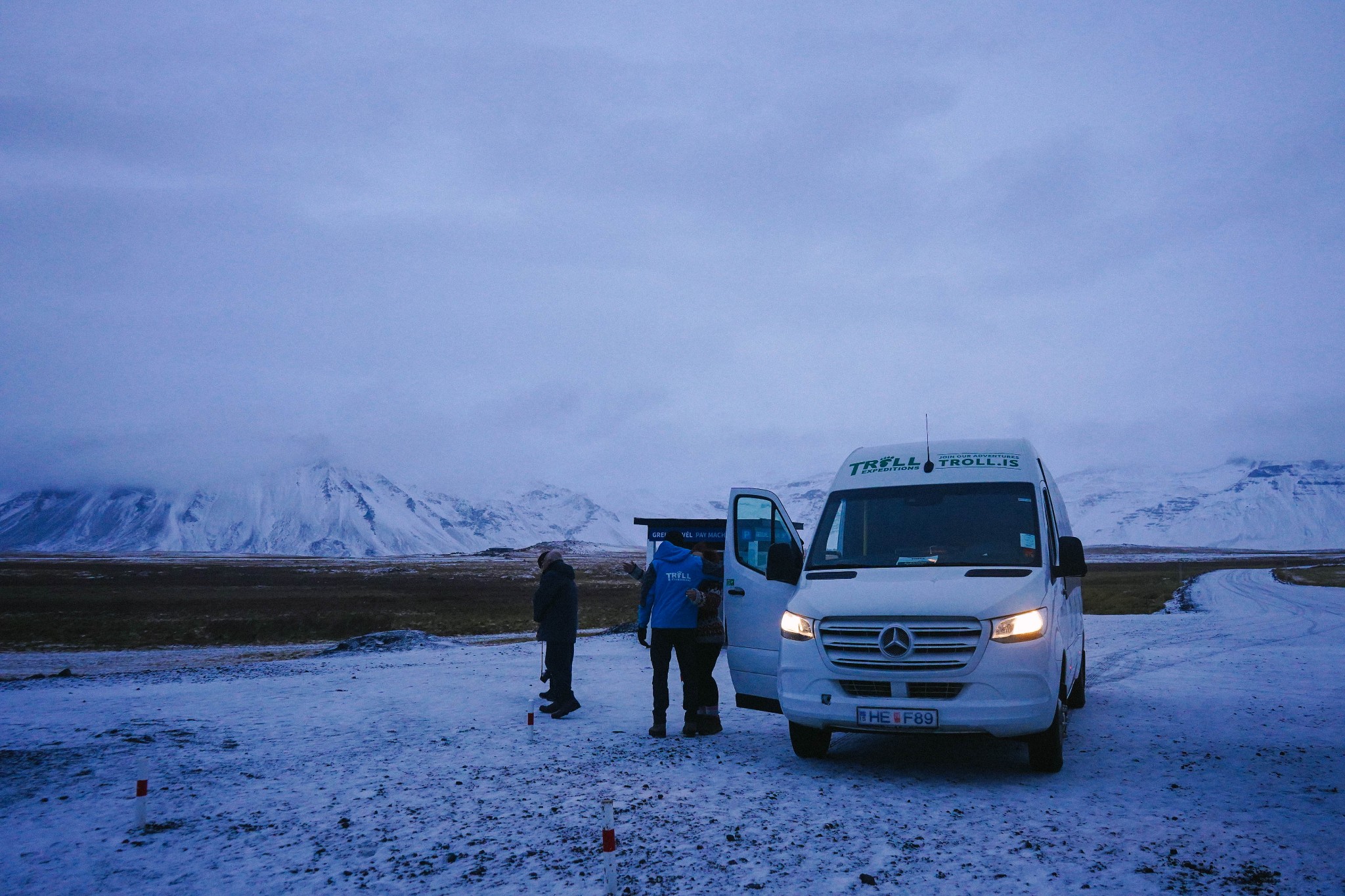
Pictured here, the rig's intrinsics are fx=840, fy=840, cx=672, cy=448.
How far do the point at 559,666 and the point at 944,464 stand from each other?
18.0ft

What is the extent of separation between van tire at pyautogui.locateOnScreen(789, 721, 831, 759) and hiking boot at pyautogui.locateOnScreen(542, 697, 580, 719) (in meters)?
3.70

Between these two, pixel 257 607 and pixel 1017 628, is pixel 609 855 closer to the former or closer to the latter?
pixel 1017 628

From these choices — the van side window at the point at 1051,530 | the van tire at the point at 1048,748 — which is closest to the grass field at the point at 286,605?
the van side window at the point at 1051,530

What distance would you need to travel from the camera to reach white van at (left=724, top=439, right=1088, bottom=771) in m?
6.79

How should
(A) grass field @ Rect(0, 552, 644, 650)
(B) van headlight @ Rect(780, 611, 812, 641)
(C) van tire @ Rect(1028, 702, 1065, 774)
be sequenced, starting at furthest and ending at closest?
(A) grass field @ Rect(0, 552, 644, 650) < (B) van headlight @ Rect(780, 611, 812, 641) < (C) van tire @ Rect(1028, 702, 1065, 774)

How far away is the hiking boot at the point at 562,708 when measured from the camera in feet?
35.5

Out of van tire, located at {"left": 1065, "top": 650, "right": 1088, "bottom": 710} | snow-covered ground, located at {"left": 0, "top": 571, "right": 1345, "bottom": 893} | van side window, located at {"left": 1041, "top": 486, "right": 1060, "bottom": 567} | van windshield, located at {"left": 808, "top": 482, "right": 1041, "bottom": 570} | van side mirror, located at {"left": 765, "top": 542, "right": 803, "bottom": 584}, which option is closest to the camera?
snow-covered ground, located at {"left": 0, "top": 571, "right": 1345, "bottom": 893}

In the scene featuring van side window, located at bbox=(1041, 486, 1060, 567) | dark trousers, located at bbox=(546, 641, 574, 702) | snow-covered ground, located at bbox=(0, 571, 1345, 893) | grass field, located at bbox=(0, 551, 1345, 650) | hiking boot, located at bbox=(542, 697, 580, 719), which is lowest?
grass field, located at bbox=(0, 551, 1345, 650)

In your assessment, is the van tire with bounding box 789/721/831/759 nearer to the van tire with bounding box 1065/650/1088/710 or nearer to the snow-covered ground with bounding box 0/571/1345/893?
the snow-covered ground with bounding box 0/571/1345/893

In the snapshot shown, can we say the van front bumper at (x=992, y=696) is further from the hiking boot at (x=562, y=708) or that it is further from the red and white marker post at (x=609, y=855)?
the hiking boot at (x=562, y=708)

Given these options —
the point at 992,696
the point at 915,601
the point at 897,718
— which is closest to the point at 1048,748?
the point at 992,696

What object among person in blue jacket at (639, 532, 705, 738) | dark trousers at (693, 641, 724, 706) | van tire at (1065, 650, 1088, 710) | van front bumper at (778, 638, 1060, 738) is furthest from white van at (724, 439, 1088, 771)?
van tire at (1065, 650, 1088, 710)

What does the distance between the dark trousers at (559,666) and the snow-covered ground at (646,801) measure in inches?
14.6

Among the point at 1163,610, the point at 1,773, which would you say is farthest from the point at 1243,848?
the point at 1163,610
